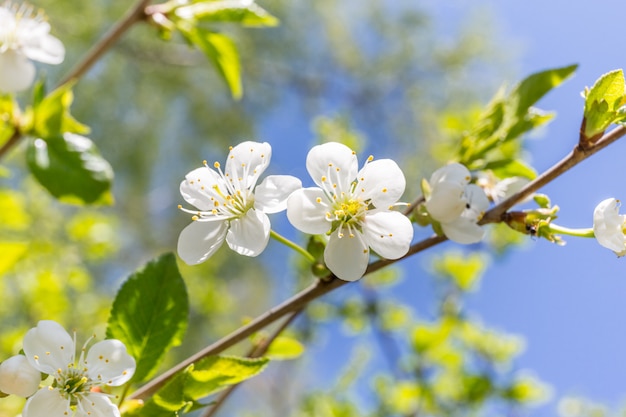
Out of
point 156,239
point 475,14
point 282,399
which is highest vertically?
point 475,14

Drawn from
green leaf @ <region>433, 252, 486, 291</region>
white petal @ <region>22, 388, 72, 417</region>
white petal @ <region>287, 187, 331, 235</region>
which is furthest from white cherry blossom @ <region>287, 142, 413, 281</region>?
green leaf @ <region>433, 252, 486, 291</region>

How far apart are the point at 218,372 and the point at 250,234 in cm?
11

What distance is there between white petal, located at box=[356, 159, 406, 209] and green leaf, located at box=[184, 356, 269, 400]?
148 millimetres

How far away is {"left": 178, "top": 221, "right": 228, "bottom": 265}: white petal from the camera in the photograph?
0.47 meters

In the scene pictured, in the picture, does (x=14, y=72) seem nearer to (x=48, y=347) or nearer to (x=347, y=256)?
(x=48, y=347)

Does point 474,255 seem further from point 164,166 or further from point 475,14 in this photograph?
point 164,166

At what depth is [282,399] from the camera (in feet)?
9.11

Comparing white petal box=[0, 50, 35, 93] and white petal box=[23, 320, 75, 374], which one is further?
white petal box=[0, 50, 35, 93]

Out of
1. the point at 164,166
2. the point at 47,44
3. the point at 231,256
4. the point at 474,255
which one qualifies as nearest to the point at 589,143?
the point at 47,44

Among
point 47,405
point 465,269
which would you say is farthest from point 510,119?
point 465,269

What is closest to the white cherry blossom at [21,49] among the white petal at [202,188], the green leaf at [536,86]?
the white petal at [202,188]

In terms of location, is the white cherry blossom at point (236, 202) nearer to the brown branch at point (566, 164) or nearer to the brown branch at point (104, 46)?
the brown branch at point (566, 164)

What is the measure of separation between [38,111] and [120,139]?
3810 mm

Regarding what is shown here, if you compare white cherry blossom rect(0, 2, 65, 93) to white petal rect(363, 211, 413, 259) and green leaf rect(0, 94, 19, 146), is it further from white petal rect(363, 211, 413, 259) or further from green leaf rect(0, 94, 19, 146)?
white petal rect(363, 211, 413, 259)
